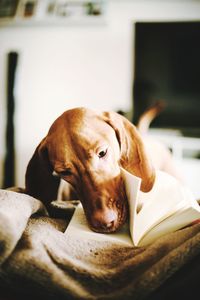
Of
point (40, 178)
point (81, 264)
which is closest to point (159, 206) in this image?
point (81, 264)

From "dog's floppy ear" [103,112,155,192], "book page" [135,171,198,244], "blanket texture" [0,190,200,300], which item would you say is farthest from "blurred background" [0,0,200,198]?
"blanket texture" [0,190,200,300]

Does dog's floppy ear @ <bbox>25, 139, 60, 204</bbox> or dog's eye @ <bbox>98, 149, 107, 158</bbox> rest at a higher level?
dog's eye @ <bbox>98, 149, 107, 158</bbox>

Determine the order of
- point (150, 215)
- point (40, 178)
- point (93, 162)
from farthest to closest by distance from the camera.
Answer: point (40, 178)
point (93, 162)
point (150, 215)

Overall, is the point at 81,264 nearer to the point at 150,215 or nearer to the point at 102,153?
the point at 150,215

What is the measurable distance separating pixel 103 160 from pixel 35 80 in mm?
2369

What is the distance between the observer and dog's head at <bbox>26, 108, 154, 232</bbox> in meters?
0.83

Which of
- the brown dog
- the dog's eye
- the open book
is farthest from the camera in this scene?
the dog's eye

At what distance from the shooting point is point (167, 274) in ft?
1.64

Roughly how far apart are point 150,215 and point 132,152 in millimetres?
294

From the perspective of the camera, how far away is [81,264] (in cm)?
55

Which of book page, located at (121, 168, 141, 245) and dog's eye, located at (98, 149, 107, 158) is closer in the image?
book page, located at (121, 168, 141, 245)

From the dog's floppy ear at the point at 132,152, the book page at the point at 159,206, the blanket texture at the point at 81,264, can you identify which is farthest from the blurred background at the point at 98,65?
the blanket texture at the point at 81,264

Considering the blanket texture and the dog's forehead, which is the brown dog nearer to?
the dog's forehead

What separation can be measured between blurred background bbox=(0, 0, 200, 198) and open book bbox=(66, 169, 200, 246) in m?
1.46
